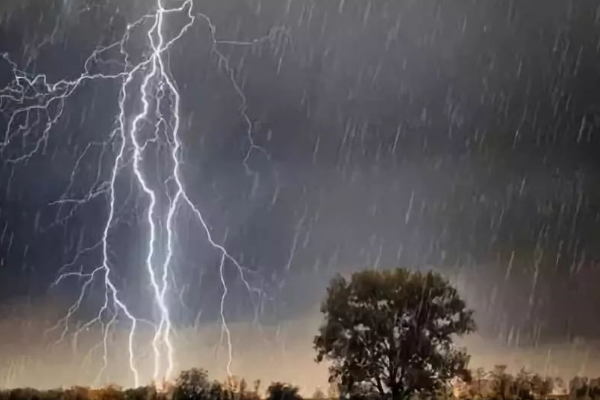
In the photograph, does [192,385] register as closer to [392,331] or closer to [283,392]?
[283,392]

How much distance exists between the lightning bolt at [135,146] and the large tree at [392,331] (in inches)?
23.1

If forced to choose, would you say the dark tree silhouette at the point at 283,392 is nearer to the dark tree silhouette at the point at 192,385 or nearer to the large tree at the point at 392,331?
the large tree at the point at 392,331

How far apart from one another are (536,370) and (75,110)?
11.8ft

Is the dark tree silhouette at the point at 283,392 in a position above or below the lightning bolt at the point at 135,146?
below

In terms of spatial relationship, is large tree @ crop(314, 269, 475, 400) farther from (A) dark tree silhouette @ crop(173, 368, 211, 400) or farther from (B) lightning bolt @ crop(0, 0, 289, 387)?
(A) dark tree silhouette @ crop(173, 368, 211, 400)

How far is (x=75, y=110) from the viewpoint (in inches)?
204

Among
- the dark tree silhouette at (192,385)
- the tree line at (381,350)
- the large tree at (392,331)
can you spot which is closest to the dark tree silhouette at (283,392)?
the tree line at (381,350)

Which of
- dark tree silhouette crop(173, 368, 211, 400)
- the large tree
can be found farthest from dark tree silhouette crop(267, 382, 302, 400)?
dark tree silhouette crop(173, 368, 211, 400)

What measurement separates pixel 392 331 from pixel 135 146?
216 centimetres

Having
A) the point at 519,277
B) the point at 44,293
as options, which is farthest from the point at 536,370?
the point at 44,293

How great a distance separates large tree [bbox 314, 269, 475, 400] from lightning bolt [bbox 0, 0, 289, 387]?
588 mm

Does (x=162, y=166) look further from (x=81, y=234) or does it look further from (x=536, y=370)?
(x=536, y=370)

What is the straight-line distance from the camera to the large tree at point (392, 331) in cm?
468

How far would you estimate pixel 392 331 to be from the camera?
4738 millimetres
